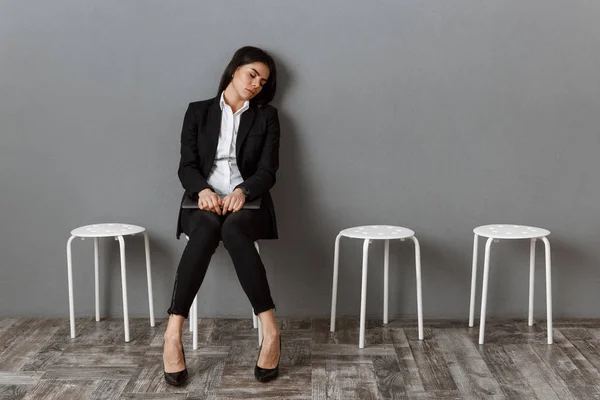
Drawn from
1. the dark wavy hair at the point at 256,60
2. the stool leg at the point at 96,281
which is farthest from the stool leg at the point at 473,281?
the stool leg at the point at 96,281

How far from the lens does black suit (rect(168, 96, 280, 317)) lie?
104 inches

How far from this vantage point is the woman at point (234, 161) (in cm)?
272

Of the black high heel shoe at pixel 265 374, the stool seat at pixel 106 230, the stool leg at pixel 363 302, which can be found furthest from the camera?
the stool seat at pixel 106 230

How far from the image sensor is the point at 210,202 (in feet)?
9.14

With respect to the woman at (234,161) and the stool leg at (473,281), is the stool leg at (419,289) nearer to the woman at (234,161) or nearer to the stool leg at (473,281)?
the stool leg at (473,281)

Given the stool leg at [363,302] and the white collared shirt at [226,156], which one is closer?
the stool leg at [363,302]

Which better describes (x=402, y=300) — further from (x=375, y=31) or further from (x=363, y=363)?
(x=375, y=31)

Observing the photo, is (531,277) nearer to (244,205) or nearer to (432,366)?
(432,366)

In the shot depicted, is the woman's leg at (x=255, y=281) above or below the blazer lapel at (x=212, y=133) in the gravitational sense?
below

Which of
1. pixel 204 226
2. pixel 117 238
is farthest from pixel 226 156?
pixel 117 238

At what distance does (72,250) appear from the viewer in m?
3.26

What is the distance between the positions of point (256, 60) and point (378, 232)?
0.83 meters

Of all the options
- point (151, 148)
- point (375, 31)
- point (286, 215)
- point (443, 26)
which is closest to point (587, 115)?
point (443, 26)

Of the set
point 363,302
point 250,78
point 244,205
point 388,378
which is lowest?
point 388,378
